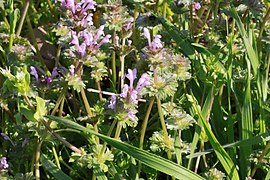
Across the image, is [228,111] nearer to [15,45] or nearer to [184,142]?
[184,142]

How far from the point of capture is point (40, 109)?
5.39ft

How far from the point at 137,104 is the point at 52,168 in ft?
1.08

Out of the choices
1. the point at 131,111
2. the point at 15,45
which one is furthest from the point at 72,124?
the point at 15,45

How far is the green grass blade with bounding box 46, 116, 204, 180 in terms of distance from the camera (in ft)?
4.99

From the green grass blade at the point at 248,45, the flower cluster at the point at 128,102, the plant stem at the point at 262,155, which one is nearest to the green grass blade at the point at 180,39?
the green grass blade at the point at 248,45

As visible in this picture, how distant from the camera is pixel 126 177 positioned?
5.90 feet

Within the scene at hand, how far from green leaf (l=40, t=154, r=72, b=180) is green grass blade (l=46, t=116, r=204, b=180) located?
0.22m

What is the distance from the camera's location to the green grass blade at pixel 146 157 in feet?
4.99

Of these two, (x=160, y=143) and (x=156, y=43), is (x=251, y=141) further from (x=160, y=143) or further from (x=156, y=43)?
(x=156, y=43)

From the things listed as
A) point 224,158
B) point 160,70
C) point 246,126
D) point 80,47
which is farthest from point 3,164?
point 246,126

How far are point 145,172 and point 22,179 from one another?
1.33 ft

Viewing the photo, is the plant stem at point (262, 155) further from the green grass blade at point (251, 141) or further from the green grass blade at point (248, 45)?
the green grass blade at point (248, 45)

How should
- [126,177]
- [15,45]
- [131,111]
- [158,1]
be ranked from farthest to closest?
[158,1] → [15,45] → [126,177] → [131,111]

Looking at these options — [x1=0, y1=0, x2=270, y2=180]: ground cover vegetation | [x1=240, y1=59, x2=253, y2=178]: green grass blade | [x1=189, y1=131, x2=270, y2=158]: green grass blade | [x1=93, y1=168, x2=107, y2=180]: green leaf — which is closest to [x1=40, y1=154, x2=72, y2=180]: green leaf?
[x1=0, y1=0, x2=270, y2=180]: ground cover vegetation
